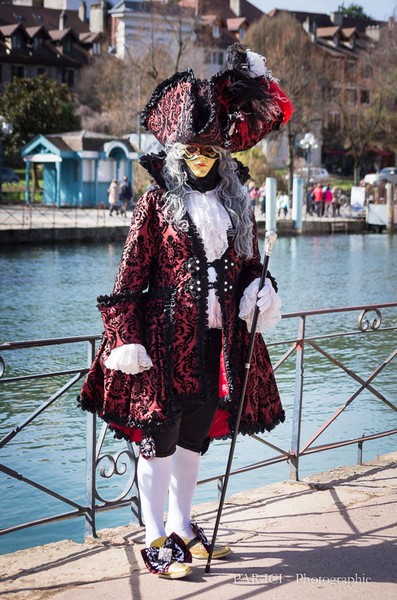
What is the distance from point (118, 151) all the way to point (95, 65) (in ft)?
81.8

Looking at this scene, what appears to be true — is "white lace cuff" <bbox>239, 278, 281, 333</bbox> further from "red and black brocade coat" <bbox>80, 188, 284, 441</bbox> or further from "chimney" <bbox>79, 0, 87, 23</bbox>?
"chimney" <bbox>79, 0, 87, 23</bbox>

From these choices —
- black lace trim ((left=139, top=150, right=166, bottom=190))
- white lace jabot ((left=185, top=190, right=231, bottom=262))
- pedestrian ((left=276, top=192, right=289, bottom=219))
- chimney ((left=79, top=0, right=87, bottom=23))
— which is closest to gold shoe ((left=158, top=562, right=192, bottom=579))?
white lace jabot ((left=185, top=190, right=231, bottom=262))

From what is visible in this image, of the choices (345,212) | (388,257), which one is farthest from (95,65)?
(388,257)

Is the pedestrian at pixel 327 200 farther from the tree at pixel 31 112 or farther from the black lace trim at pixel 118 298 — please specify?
the black lace trim at pixel 118 298

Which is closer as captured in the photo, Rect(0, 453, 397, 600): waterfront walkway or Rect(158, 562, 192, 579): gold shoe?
Rect(0, 453, 397, 600): waterfront walkway

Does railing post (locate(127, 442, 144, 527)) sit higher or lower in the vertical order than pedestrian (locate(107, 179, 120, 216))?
lower

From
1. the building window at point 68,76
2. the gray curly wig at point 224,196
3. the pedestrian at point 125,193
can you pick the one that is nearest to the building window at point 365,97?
the building window at point 68,76

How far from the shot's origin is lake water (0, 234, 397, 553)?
6.90 metres

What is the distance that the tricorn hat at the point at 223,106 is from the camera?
3.66 meters

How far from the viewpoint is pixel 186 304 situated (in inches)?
145

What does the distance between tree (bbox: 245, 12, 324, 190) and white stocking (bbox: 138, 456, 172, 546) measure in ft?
140

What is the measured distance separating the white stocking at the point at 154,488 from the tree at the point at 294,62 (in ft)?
140

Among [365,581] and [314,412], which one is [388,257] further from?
[365,581]

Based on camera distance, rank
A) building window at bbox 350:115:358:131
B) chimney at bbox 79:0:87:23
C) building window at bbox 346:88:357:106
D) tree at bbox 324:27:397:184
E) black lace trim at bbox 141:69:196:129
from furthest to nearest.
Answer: chimney at bbox 79:0:87:23 → building window at bbox 350:115:358:131 → building window at bbox 346:88:357:106 → tree at bbox 324:27:397:184 → black lace trim at bbox 141:69:196:129
